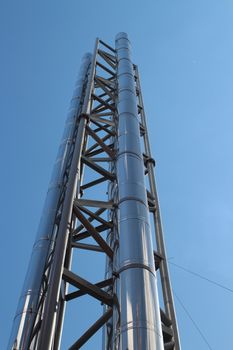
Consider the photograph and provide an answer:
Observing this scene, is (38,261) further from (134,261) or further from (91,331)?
(134,261)

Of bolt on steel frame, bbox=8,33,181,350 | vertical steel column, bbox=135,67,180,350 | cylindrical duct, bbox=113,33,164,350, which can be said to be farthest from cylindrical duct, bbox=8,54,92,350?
vertical steel column, bbox=135,67,180,350

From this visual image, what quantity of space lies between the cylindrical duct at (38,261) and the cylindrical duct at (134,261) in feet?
4.78

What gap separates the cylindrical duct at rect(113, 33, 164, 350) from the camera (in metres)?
4.62

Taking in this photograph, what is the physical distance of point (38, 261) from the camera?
706 centimetres

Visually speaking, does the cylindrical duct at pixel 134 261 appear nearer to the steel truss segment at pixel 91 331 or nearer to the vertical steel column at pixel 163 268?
the steel truss segment at pixel 91 331

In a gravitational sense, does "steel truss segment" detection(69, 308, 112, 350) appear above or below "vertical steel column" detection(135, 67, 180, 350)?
below

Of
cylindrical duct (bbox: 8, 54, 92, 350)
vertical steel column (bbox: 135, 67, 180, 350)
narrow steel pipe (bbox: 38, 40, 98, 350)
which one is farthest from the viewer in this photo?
vertical steel column (bbox: 135, 67, 180, 350)

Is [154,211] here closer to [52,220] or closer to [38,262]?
[52,220]

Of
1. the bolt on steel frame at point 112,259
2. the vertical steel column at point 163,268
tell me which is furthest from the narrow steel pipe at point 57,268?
the vertical steel column at point 163,268

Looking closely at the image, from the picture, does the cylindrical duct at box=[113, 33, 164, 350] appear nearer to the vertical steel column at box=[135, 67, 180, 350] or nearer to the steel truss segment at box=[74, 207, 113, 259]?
the steel truss segment at box=[74, 207, 113, 259]

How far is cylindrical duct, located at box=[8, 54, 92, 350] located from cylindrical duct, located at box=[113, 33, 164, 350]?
57.3 inches

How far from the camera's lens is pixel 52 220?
7.80 metres

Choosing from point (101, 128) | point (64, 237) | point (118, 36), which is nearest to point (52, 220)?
point (64, 237)

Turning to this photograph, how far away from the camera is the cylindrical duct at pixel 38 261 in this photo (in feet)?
19.7
